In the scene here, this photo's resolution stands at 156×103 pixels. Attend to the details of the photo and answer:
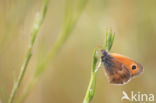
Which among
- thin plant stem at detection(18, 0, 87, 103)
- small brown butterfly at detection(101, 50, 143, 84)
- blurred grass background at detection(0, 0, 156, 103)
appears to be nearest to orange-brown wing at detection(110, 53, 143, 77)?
small brown butterfly at detection(101, 50, 143, 84)

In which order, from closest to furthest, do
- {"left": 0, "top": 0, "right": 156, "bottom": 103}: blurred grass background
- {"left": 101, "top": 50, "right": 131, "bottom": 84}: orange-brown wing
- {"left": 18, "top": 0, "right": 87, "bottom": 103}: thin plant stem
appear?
1. {"left": 101, "top": 50, "right": 131, "bottom": 84}: orange-brown wing
2. {"left": 18, "top": 0, "right": 87, "bottom": 103}: thin plant stem
3. {"left": 0, "top": 0, "right": 156, "bottom": 103}: blurred grass background

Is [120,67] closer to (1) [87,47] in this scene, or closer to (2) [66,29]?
(2) [66,29]

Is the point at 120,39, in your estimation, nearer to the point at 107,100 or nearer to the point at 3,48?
the point at 107,100

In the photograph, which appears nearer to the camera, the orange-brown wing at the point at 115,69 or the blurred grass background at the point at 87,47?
the orange-brown wing at the point at 115,69

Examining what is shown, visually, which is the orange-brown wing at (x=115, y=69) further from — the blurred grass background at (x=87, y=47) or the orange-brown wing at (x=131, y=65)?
the blurred grass background at (x=87, y=47)

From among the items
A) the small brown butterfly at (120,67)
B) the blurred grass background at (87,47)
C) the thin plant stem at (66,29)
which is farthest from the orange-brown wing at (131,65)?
the blurred grass background at (87,47)

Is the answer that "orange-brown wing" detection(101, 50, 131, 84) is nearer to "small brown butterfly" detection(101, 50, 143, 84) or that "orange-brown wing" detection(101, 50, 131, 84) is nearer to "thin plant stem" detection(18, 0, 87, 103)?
"small brown butterfly" detection(101, 50, 143, 84)
